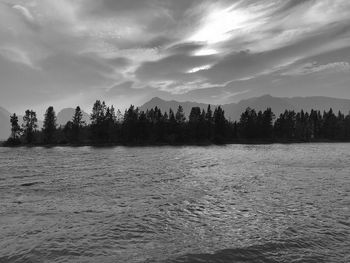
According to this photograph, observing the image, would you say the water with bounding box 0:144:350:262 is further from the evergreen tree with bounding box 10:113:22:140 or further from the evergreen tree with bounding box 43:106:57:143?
the evergreen tree with bounding box 10:113:22:140

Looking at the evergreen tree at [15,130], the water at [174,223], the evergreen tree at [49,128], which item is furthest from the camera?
the evergreen tree at [49,128]

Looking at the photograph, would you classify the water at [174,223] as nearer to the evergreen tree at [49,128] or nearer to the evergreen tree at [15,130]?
the evergreen tree at [49,128]

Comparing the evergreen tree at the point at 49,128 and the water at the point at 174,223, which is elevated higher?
the evergreen tree at the point at 49,128

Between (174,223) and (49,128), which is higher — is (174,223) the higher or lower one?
the lower one

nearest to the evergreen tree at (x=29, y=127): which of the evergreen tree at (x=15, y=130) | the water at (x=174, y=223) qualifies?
the evergreen tree at (x=15, y=130)

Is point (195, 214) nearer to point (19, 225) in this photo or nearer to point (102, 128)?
point (19, 225)

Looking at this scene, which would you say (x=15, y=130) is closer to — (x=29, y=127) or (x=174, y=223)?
(x=29, y=127)

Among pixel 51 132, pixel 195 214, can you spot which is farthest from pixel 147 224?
pixel 51 132

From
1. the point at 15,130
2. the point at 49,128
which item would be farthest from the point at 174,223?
the point at 15,130

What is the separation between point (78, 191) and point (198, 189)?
13046 mm

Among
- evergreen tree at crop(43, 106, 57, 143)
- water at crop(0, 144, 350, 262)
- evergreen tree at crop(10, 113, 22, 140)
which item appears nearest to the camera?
water at crop(0, 144, 350, 262)

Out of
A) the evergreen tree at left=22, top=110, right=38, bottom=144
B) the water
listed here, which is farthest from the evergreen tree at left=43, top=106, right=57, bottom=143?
the water

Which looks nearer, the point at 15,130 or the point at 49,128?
the point at 15,130

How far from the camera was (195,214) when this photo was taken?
21750 mm
